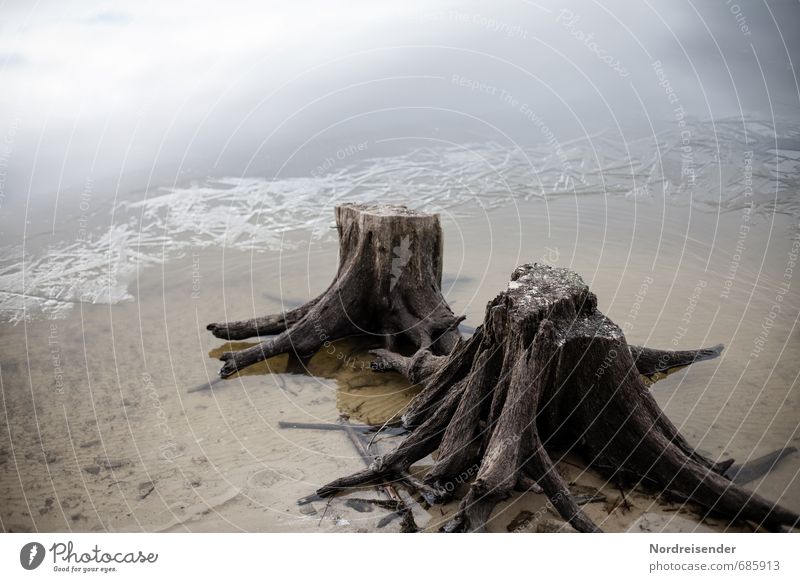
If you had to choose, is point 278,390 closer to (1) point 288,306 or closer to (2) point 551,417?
(1) point 288,306

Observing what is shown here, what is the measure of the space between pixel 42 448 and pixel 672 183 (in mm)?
11624

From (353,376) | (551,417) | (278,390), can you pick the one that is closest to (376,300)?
(353,376)

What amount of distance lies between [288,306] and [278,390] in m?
2.27

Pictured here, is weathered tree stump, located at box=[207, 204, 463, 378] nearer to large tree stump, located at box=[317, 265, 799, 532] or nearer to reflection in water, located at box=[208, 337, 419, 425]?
reflection in water, located at box=[208, 337, 419, 425]

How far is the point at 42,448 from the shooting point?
5734mm

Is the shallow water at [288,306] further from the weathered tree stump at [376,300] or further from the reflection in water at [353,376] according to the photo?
the weathered tree stump at [376,300]

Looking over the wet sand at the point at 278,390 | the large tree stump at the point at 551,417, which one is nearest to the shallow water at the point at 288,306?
the wet sand at the point at 278,390

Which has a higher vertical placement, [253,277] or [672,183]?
[672,183]

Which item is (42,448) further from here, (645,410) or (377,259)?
(645,410)

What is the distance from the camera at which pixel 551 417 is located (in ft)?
17.0

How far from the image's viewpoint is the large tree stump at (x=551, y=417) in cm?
461

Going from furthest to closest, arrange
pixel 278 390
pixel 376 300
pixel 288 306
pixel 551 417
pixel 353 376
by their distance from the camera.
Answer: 1. pixel 288 306
2. pixel 376 300
3. pixel 353 376
4. pixel 278 390
5. pixel 551 417

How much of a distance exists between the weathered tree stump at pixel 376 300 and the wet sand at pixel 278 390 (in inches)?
11.7
